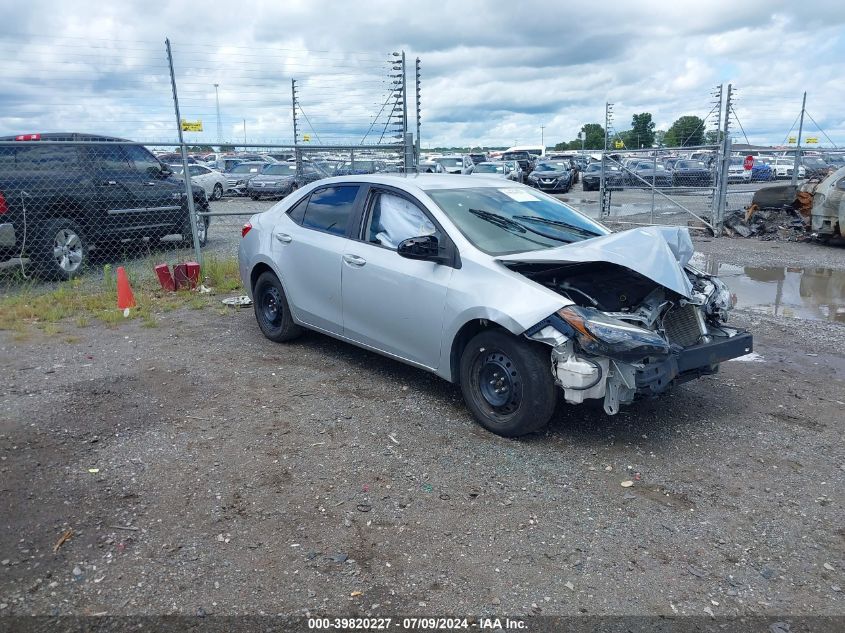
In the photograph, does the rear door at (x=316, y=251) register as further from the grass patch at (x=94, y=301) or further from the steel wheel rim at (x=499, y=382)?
the grass patch at (x=94, y=301)

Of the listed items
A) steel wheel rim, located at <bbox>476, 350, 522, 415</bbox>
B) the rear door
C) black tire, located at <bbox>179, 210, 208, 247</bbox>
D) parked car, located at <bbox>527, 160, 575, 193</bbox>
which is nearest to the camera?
steel wheel rim, located at <bbox>476, 350, 522, 415</bbox>

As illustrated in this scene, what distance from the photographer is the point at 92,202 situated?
9.77 meters

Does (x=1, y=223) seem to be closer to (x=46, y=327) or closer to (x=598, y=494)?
(x=46, y=327)

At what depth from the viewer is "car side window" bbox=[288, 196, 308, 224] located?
633cm

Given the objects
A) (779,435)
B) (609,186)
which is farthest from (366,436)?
(609,186)

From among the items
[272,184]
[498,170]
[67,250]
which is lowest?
[67,250]

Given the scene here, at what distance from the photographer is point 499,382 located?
14.9 ft

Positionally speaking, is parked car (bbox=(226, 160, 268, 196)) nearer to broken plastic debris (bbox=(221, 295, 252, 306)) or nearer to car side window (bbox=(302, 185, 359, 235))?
broken plastic debris (bbox=(221, 295, 252, 306))

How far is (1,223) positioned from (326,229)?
5230 millimetres

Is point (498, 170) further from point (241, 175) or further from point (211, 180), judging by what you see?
point (211, 180)

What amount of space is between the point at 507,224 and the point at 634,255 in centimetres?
115

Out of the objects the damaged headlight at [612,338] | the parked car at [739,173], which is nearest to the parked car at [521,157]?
the parked car at [739,173]

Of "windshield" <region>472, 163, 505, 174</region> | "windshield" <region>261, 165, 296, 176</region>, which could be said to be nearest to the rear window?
"windshield" <region>261, 165, 296, 176</region>

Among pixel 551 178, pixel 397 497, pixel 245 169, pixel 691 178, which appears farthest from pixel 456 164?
pixel 397 497
